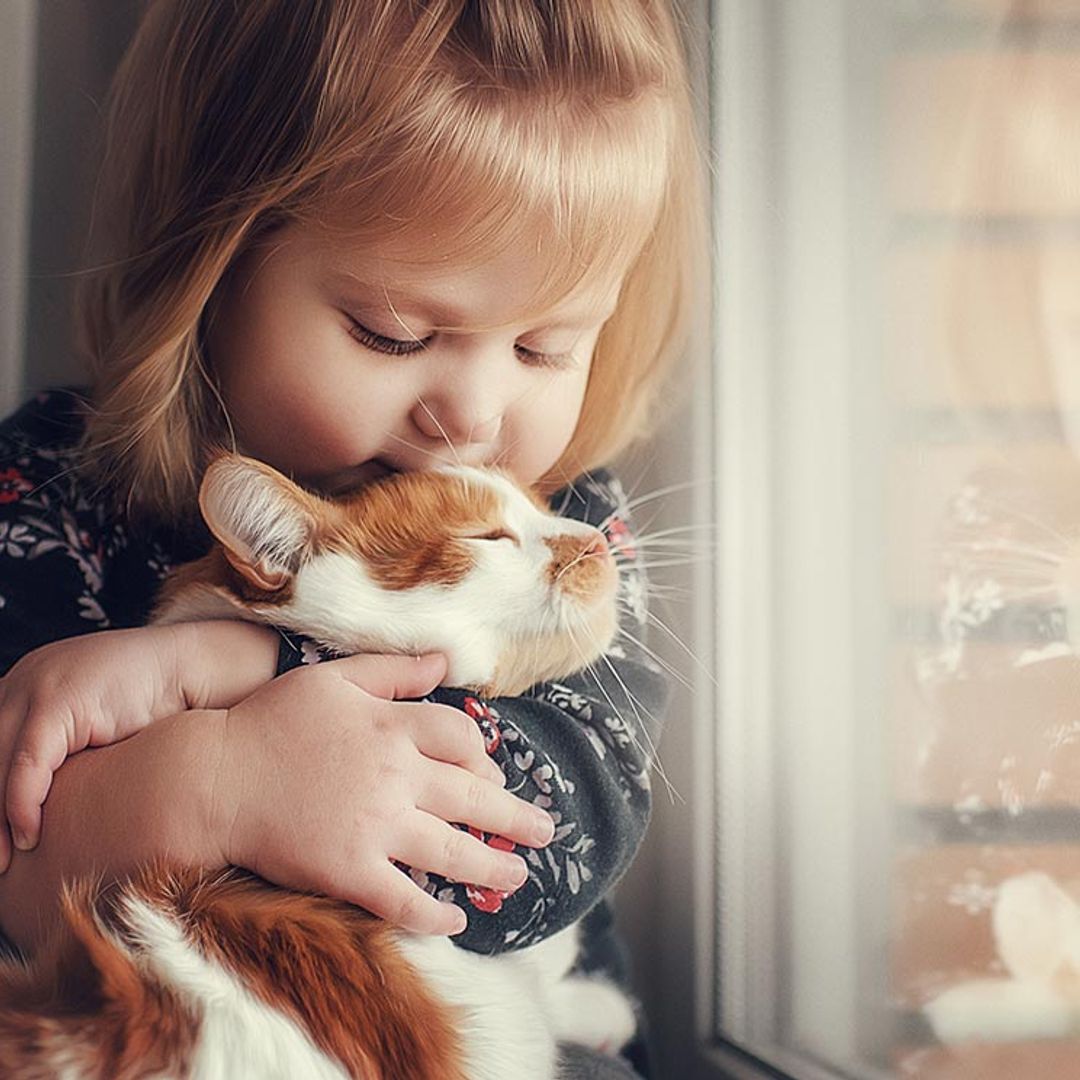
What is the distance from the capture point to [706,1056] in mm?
1005

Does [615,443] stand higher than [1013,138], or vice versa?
[1013,138]

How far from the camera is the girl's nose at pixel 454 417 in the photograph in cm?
82

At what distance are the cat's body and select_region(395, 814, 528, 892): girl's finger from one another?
4 cm

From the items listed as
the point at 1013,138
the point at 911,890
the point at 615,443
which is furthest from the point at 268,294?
the point at 911,890

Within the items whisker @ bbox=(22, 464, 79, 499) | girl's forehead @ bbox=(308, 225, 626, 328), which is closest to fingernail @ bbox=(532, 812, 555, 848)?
girl's forehead @ bbox=(308, 225, 626, 328)

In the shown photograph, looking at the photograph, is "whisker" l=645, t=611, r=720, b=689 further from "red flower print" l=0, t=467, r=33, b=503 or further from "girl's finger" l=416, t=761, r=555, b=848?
"red flower print" l=0, t=467, r=33, b=503

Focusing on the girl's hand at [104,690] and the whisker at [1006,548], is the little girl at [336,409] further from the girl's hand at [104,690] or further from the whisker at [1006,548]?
the whisker at [1006,548]

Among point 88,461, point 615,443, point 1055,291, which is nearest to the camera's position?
point 1055,291

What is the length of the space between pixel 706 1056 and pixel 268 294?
68 cm

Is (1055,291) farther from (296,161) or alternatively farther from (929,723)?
(296,161)

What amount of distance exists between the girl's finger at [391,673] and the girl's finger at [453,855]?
0.24 feet

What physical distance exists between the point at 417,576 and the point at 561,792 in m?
0.16

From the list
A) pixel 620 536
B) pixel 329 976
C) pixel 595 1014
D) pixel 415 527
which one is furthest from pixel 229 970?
pixel 620 536

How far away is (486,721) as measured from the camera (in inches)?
30.1
